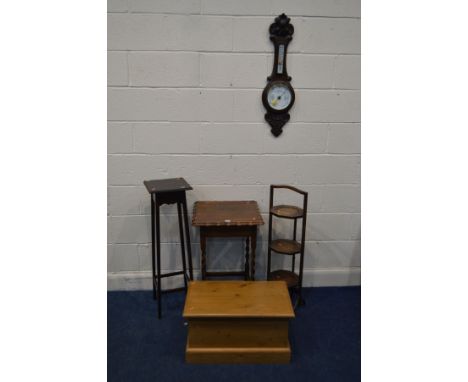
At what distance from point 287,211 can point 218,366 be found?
100 centimetres

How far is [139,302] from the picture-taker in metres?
2.72

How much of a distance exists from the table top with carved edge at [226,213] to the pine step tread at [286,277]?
49 cm

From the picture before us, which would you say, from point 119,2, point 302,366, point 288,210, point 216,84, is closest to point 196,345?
point 302,366

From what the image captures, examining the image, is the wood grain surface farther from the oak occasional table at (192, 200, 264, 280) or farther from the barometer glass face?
the barometer glass face

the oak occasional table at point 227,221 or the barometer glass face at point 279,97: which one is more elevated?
the barometer glass face at point 279,97

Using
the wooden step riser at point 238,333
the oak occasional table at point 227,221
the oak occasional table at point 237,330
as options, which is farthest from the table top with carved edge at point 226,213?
the wooden step riser at point 238,333

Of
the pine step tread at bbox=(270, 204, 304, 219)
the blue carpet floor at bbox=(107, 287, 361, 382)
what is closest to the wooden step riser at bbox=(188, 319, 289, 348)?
the blue carpet floor at bbox=(107, 287, 361, 382)

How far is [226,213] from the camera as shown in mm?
2488

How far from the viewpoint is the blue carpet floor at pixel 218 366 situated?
206 cm

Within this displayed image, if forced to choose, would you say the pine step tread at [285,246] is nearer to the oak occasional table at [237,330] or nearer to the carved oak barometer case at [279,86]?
the oak occasional table at [237,330]

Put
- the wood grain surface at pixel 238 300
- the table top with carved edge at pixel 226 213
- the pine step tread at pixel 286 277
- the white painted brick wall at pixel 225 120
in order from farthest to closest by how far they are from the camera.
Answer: the pine step tread at pixel 286 277, the white painted brick wall at pixel 225 120, the table top with carved edge at pixel 226 213, the wood grain surface at pixel 238 300

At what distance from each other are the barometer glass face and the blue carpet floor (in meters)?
1.33

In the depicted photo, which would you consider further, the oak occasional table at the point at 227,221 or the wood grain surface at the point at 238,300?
the oak occasional table at the point at 227,221

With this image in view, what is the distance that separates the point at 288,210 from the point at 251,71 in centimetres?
92
